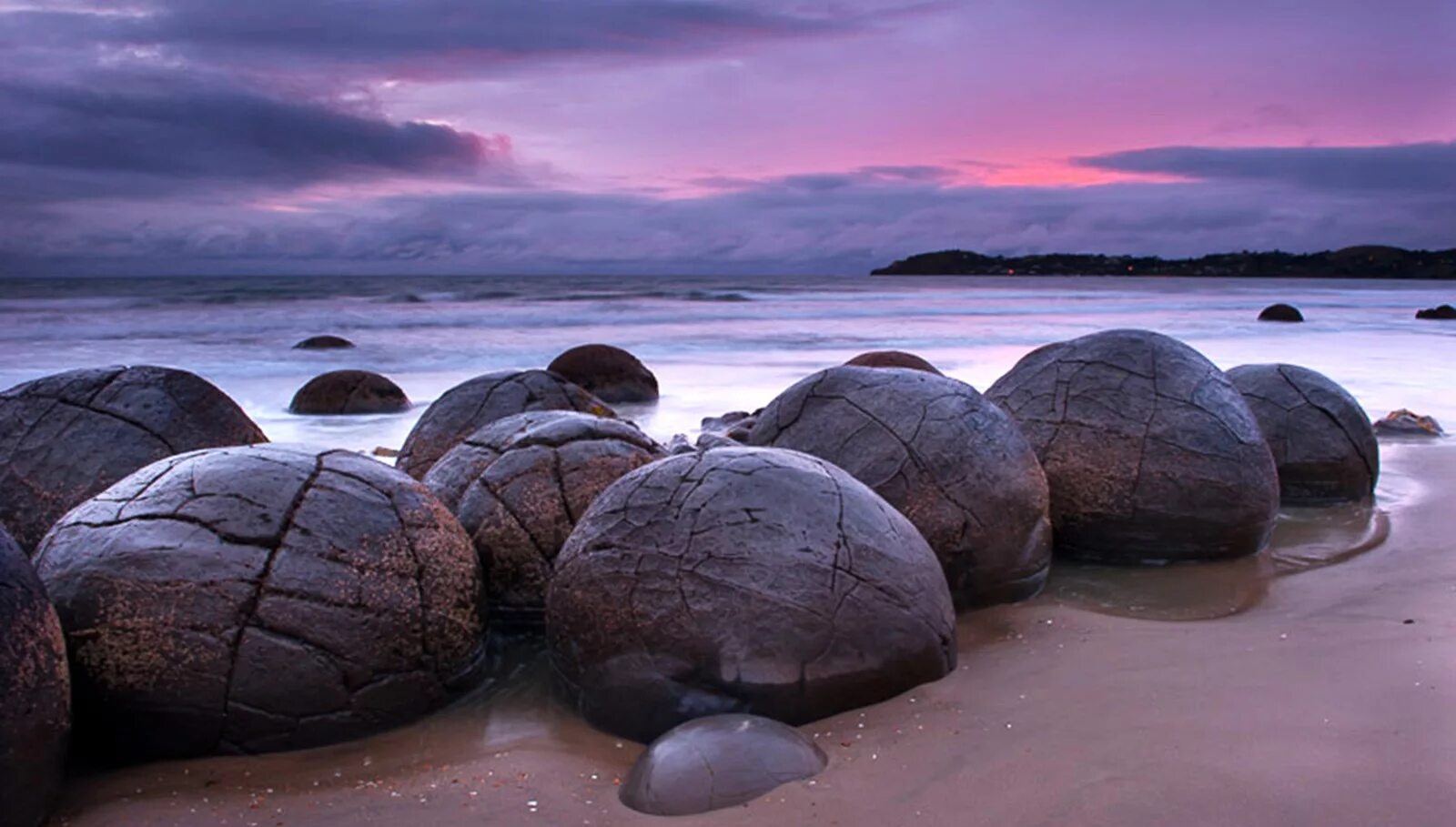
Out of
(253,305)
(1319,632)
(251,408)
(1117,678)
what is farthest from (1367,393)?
(253,305)

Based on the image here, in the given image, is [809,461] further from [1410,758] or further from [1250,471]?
[1250,471]

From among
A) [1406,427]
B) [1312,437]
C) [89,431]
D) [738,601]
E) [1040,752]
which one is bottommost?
[1040,752]

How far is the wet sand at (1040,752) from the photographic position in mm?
3459

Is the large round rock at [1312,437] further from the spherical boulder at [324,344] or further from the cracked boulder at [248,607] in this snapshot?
the spherical boulder at [324,344]

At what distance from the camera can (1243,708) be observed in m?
4.19

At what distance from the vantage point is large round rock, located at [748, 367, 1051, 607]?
17.7ft

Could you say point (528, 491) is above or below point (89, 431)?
below

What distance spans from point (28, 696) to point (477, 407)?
12.2 ft

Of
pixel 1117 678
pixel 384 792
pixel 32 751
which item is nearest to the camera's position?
pixel 32 751

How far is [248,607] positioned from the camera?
388cm

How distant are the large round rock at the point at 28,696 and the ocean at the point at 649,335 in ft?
7.26

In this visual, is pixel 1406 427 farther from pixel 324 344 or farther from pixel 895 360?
pixel 324 344

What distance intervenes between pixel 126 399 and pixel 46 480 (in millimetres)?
570

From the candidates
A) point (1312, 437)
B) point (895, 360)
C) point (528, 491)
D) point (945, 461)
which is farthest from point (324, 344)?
point (945, 461)
